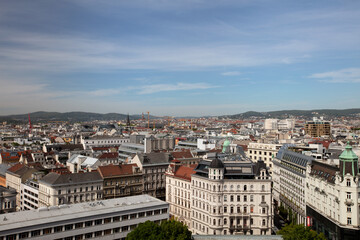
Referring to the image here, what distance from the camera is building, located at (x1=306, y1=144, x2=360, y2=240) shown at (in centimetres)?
8206

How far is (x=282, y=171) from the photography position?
128375 mm

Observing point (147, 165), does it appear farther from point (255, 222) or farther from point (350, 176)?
point (350, 176)

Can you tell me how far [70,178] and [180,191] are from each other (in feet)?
109

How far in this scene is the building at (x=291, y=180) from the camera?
108 m

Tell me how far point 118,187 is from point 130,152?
6375 cm

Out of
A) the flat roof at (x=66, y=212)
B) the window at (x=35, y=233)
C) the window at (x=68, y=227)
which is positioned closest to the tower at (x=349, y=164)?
the flat roof at (x=66, y=212)

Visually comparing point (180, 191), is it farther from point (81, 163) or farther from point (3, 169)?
point (3, 169)

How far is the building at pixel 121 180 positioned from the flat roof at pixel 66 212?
26.0 m

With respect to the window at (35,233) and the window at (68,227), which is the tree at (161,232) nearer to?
the window at (68,227)

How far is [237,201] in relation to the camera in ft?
313

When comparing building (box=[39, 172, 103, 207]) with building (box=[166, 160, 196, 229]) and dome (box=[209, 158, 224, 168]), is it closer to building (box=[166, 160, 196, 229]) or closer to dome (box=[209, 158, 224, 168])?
building (box=[166, 160, 196, 229])

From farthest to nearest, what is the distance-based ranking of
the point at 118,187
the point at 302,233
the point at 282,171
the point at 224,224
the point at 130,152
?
the point at 130,152 < the point at 282,171 < the point at 118,187 < the point at 224,224 < the point at 302,233

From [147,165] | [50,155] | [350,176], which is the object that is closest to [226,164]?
[350,176]

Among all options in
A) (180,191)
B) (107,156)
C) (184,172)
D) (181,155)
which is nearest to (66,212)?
(180,191)
